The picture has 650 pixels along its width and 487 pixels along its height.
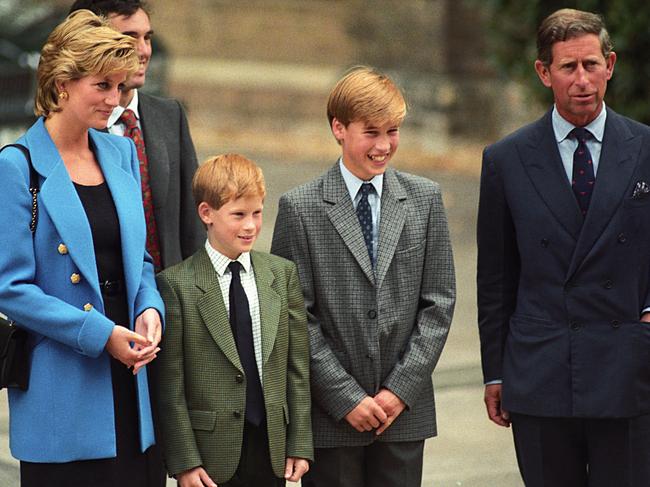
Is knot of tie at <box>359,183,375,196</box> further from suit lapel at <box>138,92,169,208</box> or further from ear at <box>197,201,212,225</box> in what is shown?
suit lapel at <box>138,92,169,208</box>

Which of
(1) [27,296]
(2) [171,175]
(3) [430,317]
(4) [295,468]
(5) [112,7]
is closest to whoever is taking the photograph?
(1) [27,296]

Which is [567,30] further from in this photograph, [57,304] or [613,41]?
[613,41]

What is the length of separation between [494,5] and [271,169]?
5913 mm

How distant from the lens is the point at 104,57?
3902mm

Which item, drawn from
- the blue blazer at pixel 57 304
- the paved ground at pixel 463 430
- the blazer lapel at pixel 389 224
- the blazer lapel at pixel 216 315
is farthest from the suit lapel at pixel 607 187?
the paved ground at pixel 463 430

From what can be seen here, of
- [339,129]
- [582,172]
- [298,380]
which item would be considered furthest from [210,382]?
[582,172]

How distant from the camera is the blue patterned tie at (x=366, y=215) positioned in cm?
444

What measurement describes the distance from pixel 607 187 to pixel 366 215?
78 centimetres

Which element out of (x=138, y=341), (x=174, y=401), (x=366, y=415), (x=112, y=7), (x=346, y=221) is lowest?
(x=366, y=415)

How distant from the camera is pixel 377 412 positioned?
4.31m

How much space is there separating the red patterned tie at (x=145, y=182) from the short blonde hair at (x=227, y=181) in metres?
0.59

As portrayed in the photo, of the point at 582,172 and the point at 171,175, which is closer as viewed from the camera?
the point at 582,172

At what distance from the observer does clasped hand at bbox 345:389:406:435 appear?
4301mm

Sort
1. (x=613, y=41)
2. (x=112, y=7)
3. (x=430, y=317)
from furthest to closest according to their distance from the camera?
(x=613, y=41), (x=112, y=7), (x=430, y=317)
